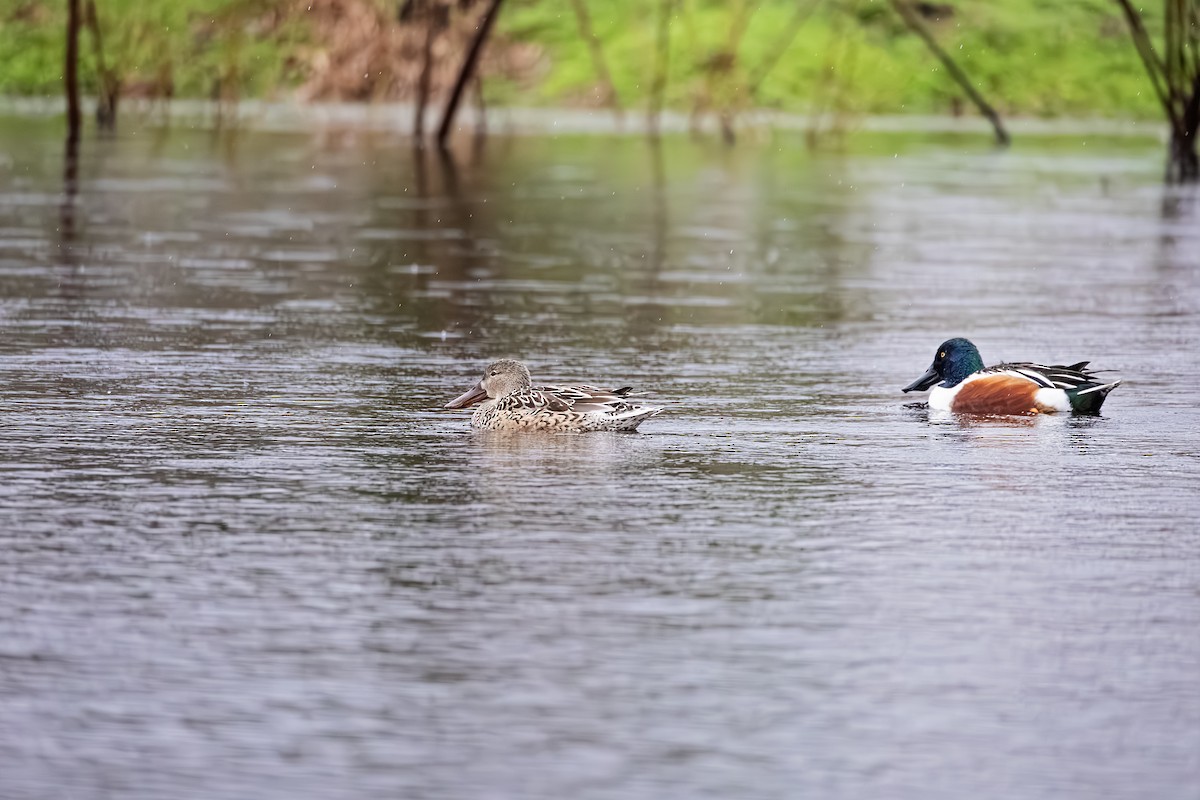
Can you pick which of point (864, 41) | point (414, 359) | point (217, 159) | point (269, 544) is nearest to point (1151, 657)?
point (269, 544)

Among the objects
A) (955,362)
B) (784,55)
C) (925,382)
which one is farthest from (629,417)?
(784,55)

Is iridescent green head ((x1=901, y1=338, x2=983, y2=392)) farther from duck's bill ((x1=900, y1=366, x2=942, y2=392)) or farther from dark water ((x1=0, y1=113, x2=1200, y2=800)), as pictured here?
dark water ((x1=0, y1=113, x2=1200, y2=800))

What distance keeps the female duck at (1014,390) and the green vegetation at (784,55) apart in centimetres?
4868

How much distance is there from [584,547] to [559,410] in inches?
103

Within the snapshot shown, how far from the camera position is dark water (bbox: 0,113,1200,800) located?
6457 millimetres

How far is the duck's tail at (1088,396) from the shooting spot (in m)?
12.1

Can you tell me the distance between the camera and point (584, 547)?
876cm

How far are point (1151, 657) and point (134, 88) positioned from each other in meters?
60.1

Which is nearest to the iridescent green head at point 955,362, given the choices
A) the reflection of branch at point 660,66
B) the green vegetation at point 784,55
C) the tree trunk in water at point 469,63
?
the tree trunk in water at point 469,63

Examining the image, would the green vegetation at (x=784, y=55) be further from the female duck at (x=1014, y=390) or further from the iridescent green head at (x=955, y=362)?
the female duck at (x=1014, y=390)

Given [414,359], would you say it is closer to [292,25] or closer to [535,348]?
[535,348]

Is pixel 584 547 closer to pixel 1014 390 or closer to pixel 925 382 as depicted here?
pixel 1014 390

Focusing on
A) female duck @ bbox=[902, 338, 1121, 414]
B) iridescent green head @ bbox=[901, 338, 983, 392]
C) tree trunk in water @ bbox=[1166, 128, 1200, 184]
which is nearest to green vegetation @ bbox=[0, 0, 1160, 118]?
tree trunk in water @ bbox=[1166, 128, 1200, 184]

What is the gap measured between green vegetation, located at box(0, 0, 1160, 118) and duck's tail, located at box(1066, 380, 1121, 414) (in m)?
48.8
